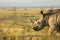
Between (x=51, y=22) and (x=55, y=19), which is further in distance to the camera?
(x=51, y=22)

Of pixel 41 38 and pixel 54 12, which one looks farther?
pixel 54 12

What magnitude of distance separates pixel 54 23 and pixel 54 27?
25 cm

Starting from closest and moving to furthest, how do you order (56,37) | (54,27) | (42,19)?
1. (56,37)
2. (54,27)
3. (42,19)

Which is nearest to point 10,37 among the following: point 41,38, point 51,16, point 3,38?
point 3,38

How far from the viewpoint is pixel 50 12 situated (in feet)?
47.3

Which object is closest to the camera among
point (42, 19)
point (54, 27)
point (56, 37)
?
point (56, 37)

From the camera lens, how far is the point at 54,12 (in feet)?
46.5

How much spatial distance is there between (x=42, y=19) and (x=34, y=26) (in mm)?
673

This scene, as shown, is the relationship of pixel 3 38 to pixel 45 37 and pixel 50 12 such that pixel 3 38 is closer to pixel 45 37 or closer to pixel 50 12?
pixel 45 37

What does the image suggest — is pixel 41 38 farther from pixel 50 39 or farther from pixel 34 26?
pixel 34 26

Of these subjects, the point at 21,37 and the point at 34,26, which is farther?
the point at 34,26

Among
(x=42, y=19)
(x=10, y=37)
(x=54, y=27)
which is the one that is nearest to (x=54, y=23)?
(x=54, y=27)

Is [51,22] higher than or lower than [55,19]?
lower

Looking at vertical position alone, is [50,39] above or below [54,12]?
below
